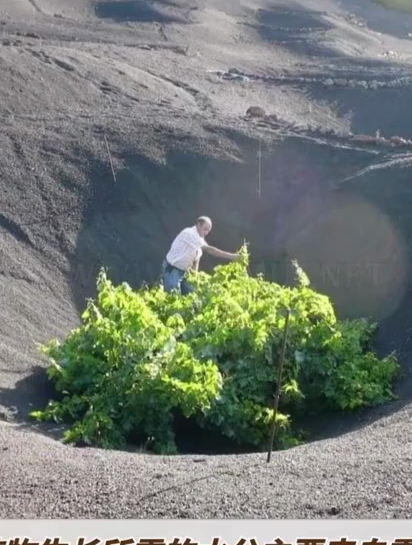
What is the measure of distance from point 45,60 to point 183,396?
19.5 m

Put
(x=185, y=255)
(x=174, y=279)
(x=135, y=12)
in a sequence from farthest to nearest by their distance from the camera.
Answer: (x=135, y=12) → (x=174, y=279) → (x=185, y=255)

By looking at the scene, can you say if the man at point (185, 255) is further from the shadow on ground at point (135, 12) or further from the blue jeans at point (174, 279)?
the shadow on ground at point (135, 12)

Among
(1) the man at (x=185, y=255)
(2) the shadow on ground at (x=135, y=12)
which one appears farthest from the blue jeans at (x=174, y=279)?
(2) the shadow on ground at (x=135, y=12)

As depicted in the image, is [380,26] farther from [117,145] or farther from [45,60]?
[117,145]

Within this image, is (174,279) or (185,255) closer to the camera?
(185,255)

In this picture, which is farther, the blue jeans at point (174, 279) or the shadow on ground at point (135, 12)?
the shadow on ground at point (135, 12)

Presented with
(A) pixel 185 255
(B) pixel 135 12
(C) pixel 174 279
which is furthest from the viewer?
(B) pixel 135 12

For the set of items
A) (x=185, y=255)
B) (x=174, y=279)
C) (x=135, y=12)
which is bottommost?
(x=135, y=12)

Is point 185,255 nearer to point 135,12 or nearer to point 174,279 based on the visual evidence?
point 174,279

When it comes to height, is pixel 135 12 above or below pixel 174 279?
below

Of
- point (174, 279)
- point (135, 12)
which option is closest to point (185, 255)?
point (174, 279)

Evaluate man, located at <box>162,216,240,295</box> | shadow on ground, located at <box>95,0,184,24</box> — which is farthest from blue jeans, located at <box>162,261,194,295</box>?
shadow on ground, located at <box>95,0,184,24</box>

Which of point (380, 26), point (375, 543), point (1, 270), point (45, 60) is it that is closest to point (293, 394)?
point (1, 270)

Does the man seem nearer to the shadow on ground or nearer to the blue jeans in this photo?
the blue jeans
